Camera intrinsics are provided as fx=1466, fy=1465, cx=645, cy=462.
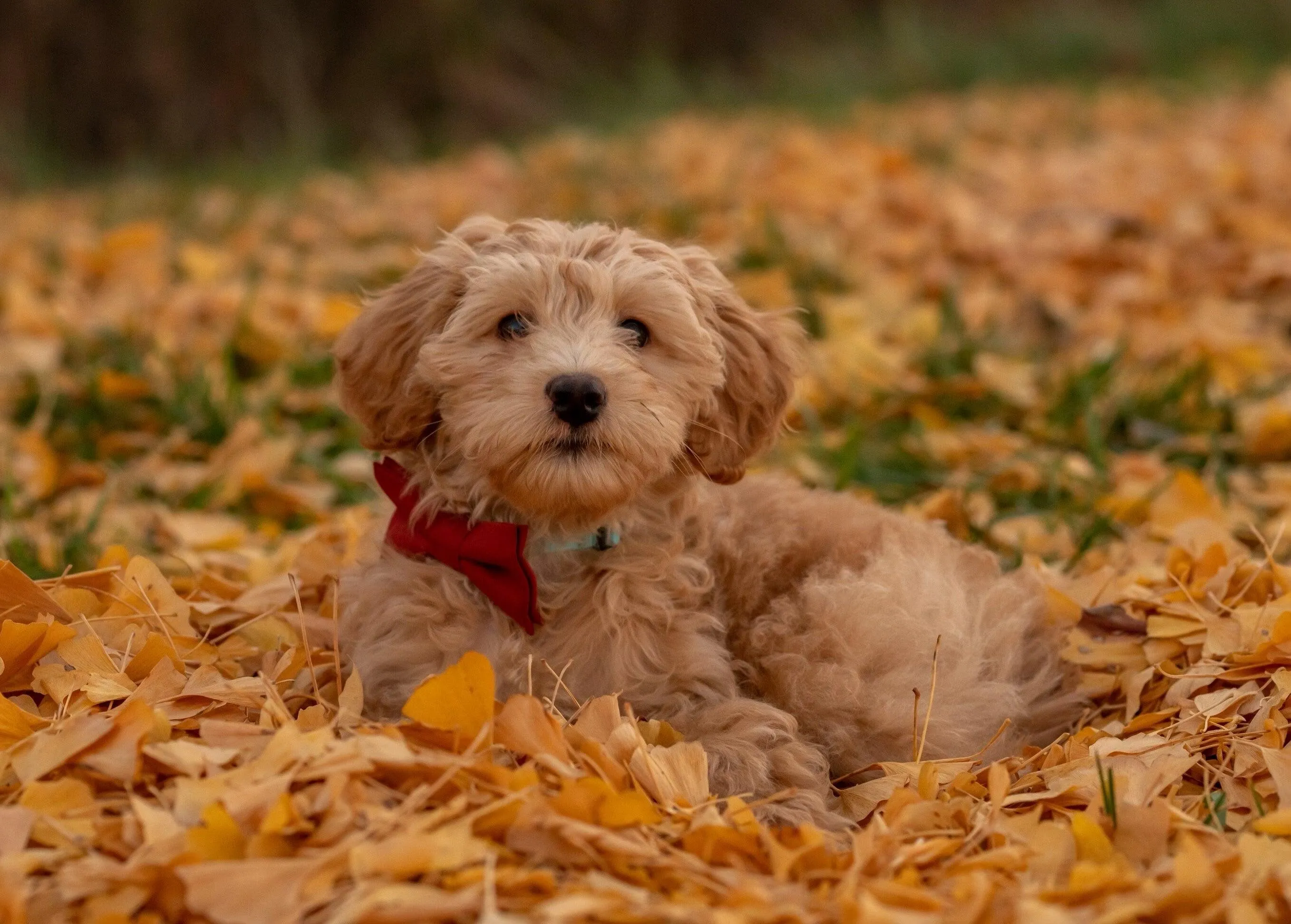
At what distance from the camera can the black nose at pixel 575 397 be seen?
2910 mm

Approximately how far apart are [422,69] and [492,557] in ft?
36.2

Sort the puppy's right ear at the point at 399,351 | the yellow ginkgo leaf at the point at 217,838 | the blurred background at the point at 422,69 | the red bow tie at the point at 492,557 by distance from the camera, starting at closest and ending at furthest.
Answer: the yellow ginkgo leaf at the point at 217,838
the red bow tie at the point at 492,557
the puppy's right ear at the point at 399,351
the blurred background at the point at 422,69

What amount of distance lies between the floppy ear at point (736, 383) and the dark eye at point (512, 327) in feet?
1.37

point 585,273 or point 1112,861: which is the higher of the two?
point 585,273

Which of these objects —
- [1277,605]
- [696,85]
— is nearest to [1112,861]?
[1277,605]

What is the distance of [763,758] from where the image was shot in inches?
117

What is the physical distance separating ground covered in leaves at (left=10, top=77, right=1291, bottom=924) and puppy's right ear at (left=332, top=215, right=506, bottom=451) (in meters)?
0.51

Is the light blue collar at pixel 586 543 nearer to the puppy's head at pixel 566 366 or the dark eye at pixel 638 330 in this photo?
the puppy's head at pixel 566 366

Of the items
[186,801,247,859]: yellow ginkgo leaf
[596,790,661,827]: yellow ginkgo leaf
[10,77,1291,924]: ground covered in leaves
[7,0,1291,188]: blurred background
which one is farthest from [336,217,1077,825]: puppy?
[7,0,1291,188]: blurred background

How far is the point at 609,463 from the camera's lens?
9.67 ft

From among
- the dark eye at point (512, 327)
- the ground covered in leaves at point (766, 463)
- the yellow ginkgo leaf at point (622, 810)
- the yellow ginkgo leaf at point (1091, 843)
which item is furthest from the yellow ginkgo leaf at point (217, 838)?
the yellow ginkgo leaf at point (1091, 843)

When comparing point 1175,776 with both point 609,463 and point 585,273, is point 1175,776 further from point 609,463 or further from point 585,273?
point 585,273

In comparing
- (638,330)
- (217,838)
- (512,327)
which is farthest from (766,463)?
(217,838)

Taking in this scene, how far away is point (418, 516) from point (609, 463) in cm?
56
